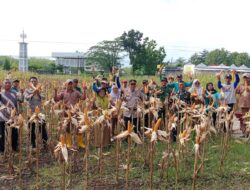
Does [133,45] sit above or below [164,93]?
above

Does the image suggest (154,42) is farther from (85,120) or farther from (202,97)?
(85,120)

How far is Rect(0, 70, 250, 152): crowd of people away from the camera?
7.07 meters

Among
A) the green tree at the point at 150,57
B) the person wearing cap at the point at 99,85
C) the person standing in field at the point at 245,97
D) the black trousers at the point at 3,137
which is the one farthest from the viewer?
the green tree at the point at 150,57

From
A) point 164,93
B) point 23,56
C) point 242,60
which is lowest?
point 164,93

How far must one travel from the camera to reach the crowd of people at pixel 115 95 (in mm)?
7066

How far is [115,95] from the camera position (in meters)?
7.75

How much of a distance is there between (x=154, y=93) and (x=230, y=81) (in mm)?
1980

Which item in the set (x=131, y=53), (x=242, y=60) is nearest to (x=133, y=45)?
(x=131, y=53)

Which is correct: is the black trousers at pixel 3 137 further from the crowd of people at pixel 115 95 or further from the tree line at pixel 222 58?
the tree line at pixel 222 58

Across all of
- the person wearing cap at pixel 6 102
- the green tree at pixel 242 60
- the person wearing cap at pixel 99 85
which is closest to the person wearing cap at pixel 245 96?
the person wearing cap at pixel 99 85

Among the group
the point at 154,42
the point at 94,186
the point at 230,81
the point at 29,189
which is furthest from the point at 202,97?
the point at 154,42

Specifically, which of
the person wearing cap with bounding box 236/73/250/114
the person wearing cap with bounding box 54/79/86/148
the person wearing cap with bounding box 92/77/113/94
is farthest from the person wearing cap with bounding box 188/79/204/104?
the person wearing cap with bounding box 54/79/86/148

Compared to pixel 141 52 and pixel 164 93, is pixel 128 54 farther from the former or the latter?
pixel 164 93

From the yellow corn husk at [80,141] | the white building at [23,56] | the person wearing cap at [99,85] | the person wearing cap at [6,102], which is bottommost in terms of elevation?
the yellow corn husk at [80,141]
